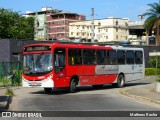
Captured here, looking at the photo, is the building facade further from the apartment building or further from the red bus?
the red bus

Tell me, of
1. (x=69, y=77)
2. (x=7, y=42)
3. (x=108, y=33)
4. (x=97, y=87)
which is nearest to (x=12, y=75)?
(x=97, y=87)

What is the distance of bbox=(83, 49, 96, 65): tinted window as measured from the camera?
2766cm

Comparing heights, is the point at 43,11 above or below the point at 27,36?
above

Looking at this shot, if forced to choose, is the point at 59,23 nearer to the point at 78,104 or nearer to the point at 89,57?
the point at 89,57

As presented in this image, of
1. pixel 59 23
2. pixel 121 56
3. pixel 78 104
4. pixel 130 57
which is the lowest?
pixel 78 104

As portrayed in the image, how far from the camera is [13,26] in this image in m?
90.5

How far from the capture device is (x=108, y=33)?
531ft

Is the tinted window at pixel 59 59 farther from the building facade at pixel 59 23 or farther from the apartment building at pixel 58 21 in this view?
the building facade at pixel 59 23

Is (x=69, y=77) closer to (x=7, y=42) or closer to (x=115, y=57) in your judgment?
(x=115, y=57)

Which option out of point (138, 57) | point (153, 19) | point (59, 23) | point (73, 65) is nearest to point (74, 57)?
point (73, 65)

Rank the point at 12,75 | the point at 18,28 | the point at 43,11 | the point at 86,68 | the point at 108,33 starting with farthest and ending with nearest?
the point at 43,11 < the point at 108,33 < the point at 18,28 < the point at 12,75 < the point at 86,68

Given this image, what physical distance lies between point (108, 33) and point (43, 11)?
45.4 m

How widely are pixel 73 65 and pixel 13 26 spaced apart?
6603cm

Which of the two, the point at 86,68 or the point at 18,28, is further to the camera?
the point at 18,28
